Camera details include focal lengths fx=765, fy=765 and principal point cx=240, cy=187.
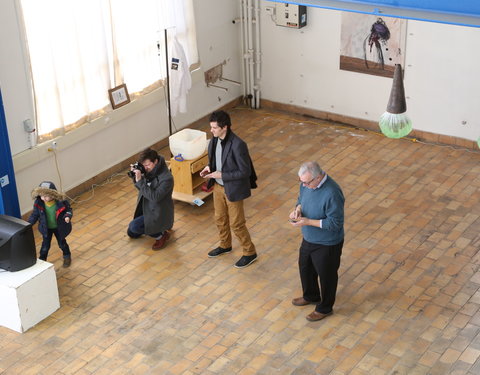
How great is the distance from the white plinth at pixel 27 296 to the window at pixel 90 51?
7.39ft

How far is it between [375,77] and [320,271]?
15.8 feet

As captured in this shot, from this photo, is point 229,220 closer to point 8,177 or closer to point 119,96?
point 8,177

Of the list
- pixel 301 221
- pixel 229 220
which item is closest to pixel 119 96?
pixel 229 220

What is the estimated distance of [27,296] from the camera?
7.27 m

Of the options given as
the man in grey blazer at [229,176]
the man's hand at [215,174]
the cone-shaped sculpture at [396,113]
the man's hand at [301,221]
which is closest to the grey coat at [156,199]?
the man in grey blazer at [229,176]

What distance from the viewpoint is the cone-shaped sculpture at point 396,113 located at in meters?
5.99

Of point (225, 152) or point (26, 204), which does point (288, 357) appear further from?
point (26, 204)

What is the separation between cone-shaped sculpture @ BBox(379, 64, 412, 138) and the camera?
5.99m

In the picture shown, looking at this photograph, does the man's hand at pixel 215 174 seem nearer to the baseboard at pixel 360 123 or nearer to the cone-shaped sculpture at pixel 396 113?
the cone-shaped sculpture at pixel 396 113

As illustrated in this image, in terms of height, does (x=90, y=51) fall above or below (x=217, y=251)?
above

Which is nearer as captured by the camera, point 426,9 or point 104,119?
point 426,9

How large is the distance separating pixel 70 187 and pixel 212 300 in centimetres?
300

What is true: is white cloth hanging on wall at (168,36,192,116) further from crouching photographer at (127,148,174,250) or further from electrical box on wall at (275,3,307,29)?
crouching photographer at (127,148,174,250)

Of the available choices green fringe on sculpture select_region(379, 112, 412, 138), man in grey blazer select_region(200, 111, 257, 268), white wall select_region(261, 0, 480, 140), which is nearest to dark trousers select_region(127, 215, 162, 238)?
man in grey blazer select_region(200, 111, 257, 268)
